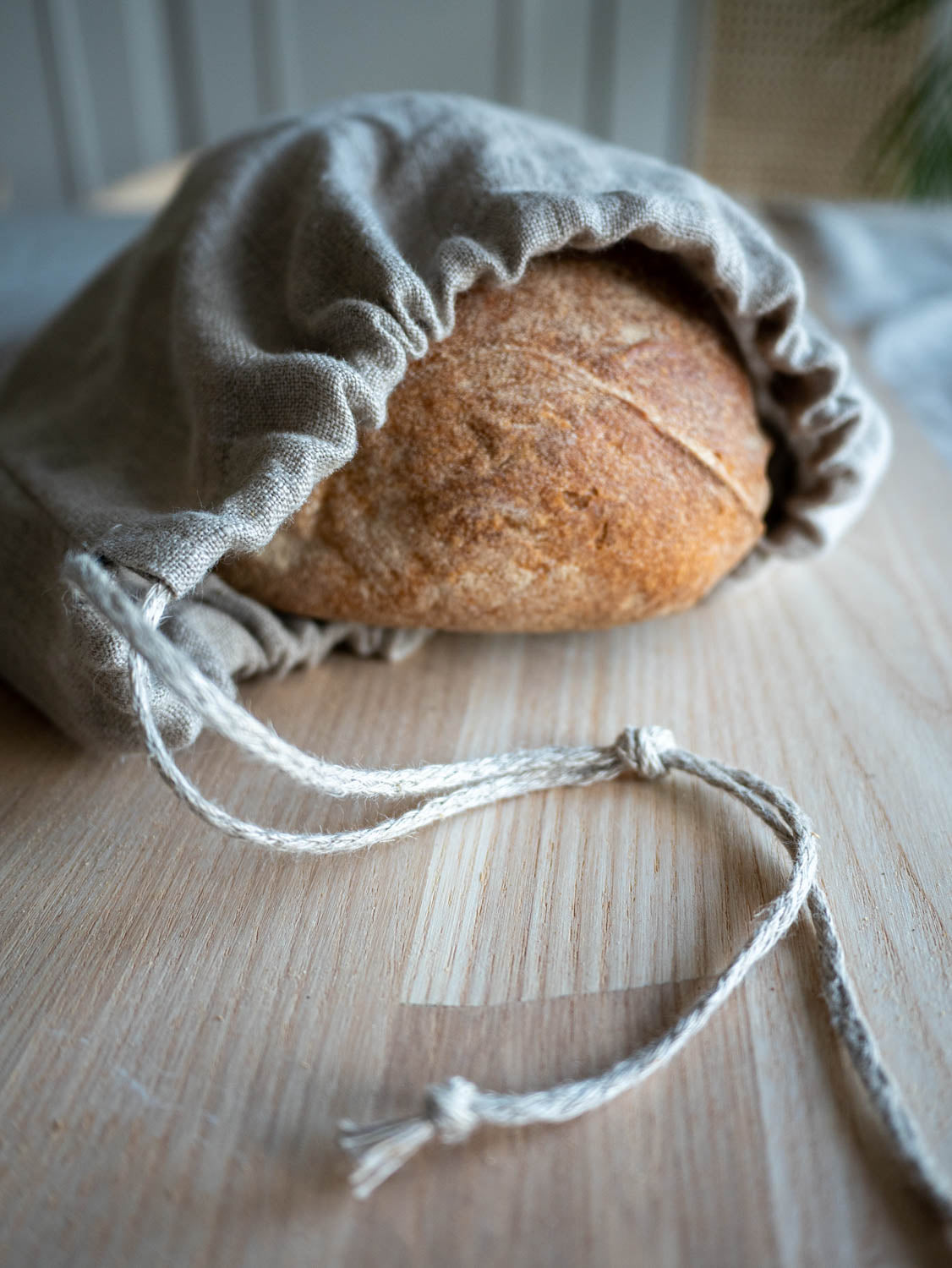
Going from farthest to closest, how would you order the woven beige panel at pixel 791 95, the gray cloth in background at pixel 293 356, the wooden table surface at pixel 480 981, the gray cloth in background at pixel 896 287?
the woven beige panel at pixel 791 95 → the gray cloth in background at pixel 896 287 → the gray cloth in background at pixel 293 356 → the wooden table surface at pixel 480 981

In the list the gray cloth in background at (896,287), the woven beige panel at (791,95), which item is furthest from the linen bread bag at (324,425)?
the woven beige panel at (791,95)

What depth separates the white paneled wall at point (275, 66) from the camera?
236 centimetres

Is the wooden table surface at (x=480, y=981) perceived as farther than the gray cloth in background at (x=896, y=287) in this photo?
No

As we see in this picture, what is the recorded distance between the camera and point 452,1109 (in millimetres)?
340

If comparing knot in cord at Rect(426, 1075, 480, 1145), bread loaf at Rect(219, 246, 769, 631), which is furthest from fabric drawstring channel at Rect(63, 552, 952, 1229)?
bread loaf at Rect(219, 246, 769, 631)

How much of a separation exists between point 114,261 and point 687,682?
0.58 meters

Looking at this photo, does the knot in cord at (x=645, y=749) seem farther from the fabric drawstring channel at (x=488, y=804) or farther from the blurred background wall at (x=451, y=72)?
the blurred background wall at (x=451, y=72)

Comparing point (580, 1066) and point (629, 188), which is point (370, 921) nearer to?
point (580, 1066)

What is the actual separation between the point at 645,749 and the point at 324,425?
0.24 metres

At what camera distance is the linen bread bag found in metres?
0.42

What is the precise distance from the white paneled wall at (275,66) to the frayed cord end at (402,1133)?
2.63 metres

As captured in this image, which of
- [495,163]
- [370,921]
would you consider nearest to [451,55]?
[495,163]

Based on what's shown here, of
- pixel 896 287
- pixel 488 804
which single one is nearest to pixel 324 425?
pixel 488 804

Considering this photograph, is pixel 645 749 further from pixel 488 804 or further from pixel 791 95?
pixel 791 95
